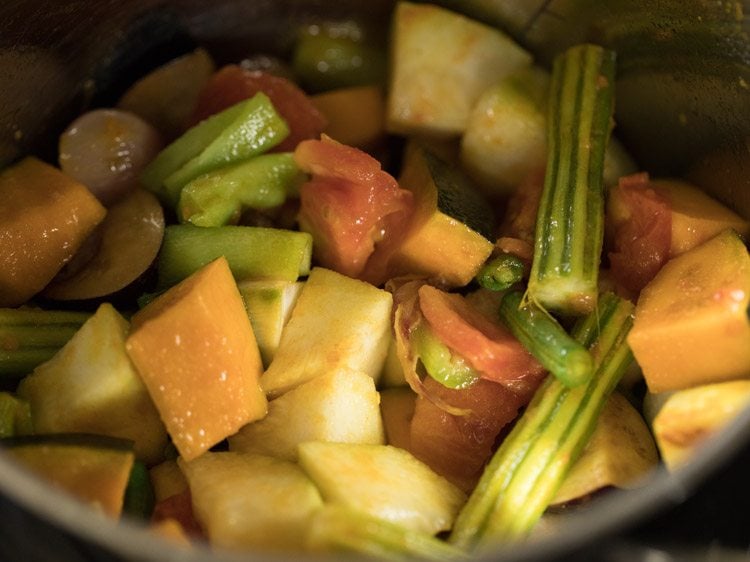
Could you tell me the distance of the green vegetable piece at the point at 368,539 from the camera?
3.10 feet

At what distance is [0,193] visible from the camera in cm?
135

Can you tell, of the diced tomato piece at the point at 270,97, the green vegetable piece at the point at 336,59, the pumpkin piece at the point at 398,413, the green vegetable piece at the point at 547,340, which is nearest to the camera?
the green vegetable piece at the point at 547,340

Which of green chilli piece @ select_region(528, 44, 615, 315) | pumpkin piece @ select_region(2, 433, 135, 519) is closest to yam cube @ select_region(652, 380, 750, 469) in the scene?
green chilli piece @ select_region(528, 44, 615, 315)

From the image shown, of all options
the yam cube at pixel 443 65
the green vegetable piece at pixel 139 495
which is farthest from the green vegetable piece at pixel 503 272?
the green vegetable piece at pixel 139 495

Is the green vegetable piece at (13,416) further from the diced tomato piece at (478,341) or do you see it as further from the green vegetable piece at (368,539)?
the diced tomato piece at (478,341)

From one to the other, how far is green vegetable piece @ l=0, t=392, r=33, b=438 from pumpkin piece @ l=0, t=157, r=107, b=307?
0.21m

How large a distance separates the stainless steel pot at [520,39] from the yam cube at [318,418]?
0.31 m

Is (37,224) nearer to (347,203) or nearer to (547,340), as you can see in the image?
(347,203)

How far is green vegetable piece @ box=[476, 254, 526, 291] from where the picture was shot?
4.26 feet

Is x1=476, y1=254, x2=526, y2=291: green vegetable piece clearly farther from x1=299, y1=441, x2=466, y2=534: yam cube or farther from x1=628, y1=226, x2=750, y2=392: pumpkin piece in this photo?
x1=299, y1=441, x2=466, y2=534: yam cube

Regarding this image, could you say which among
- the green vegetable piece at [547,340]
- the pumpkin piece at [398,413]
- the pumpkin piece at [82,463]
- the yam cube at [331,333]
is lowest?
the pumpkin piece at [398,413]

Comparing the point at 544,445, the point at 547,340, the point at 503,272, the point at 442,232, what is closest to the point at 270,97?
the point at 442,232

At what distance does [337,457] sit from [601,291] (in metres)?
0.47

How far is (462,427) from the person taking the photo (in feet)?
4.18
